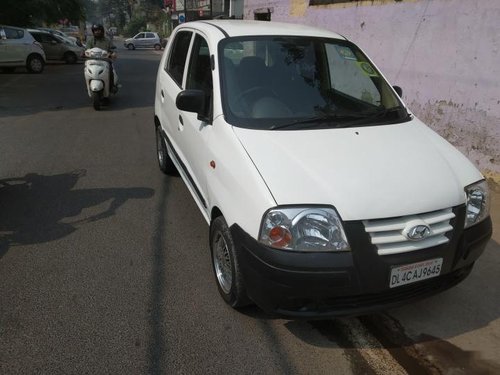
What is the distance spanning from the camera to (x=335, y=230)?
8.11 ft

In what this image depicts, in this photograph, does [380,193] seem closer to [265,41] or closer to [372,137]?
[372,137]

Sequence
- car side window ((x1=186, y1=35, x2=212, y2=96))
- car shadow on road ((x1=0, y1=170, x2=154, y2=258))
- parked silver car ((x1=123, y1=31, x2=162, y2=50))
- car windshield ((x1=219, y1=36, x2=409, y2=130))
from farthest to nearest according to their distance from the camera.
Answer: parked silver car ((x1=123, y1=31, x2=162, y2=50)), car shadow on road ((x1=0, y1=170, x2=154, y2=258)), car side window ((x1=186, y1=35, x2=212, y2=96)), car windshield ((x1=219, y1=36, x2=409, y2=130))

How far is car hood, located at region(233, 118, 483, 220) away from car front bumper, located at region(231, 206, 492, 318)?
0.17m

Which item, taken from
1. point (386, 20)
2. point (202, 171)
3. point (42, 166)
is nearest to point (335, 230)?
point (202, 171)

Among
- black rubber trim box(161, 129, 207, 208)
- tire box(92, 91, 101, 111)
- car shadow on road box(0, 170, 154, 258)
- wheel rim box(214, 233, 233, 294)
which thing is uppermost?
black rubber trim box(161, 129, 207, 208)

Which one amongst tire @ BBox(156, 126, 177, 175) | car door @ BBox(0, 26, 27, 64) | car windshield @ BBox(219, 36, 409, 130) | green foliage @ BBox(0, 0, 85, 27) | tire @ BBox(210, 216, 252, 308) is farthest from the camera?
green foliage @ BBox(0, 0, 85, 27)

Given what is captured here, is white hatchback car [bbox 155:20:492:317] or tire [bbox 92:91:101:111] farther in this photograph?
tire [bbox 92:91:101:111]

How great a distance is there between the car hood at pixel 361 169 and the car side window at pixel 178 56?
5.68 feet

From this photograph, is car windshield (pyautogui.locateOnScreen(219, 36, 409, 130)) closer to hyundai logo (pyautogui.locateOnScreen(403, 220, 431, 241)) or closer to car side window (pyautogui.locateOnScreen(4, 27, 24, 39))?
hyundai logo (pyautogui.locateOnScreen(403, 220, 431, 241))

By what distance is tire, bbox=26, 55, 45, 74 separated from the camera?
16.8 m

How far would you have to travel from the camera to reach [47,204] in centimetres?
483

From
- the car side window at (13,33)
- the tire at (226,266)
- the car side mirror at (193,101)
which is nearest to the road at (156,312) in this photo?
the tire at (226,266)

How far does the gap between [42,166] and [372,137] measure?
4.66 m

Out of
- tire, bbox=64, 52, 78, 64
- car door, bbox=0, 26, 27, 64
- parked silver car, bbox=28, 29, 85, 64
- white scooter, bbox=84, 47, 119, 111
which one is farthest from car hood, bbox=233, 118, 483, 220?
tire, bbox=64, 52, 78, 64
